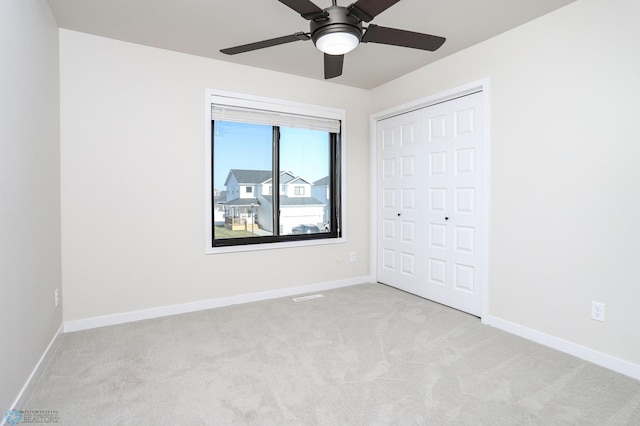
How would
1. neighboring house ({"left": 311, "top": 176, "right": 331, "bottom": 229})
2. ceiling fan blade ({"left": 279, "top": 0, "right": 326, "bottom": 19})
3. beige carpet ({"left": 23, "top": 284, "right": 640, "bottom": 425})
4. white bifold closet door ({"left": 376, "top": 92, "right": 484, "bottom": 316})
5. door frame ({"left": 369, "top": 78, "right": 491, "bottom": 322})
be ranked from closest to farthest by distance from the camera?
ceiling fan blade ({"left": 279, "top": 0, "right": 326, "bottom": 19}) < beige carpet ({"left": 23, "top": 284, "right": 640, "bottom": 425}) < door frame ({"left": 369, "top": 78, "right": 491, "bottom": 322}) < white bifold closet door ({"left": 376, "top": 92, "right": 484, "bottom": 316}) < neighboring house ({"left": 311, "top": 176, "right": 331, "bottom": 229})

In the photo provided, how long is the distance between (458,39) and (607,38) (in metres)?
1.07

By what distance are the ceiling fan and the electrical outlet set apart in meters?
2.08

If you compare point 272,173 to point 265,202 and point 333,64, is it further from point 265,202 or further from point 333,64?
point 333,64

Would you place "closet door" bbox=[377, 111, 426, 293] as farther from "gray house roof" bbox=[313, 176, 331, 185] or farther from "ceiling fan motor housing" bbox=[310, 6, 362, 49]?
"ceiling fan motor housing" bbox=[310, 6, 362, 49]

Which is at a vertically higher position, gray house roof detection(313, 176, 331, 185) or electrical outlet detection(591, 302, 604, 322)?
gray house roof detection(313, 176, 331, 185)

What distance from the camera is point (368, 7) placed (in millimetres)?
1723

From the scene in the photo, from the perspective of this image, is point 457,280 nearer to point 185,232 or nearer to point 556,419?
point 556,419

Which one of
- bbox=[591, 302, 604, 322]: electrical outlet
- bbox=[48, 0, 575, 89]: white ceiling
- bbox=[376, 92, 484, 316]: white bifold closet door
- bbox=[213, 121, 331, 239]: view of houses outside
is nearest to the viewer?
bbox=[591, 302, 604, 322]: electrical outlet

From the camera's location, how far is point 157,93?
10.6ft

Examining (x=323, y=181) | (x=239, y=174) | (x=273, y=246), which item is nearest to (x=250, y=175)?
(x=239, y=174)

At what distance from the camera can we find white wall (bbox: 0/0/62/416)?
1670 millimetres

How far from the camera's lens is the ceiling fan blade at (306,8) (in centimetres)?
166

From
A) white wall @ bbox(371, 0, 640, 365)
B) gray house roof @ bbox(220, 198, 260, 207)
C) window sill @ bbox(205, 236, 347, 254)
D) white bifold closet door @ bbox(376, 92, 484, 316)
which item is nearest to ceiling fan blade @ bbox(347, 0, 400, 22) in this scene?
white wall @ bbox(371, 0, 640, 365)

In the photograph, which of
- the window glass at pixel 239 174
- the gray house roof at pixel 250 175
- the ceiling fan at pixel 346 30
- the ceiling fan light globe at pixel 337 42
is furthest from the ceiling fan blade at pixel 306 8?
the gray house roof at pixel 250 175
